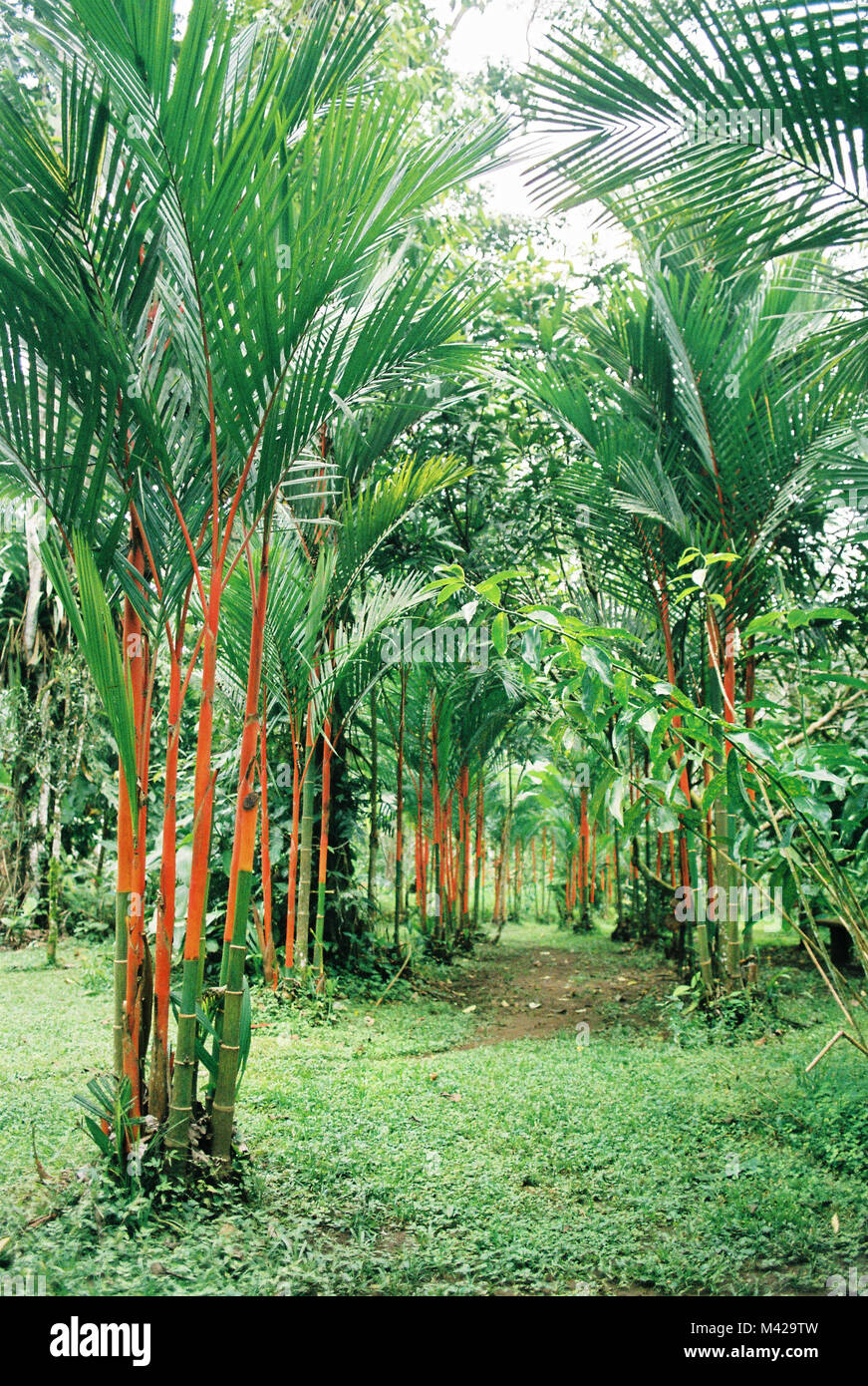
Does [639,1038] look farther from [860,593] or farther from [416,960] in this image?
[860,593]

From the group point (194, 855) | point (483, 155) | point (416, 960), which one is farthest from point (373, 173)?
point (416, 960)

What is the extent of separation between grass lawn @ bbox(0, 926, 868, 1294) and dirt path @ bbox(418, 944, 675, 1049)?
61 cm

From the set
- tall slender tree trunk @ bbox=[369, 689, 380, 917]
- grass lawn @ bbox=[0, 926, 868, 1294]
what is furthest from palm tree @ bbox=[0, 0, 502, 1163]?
tall slender tree trunk @ bbox=[369, 689, 380, 917]

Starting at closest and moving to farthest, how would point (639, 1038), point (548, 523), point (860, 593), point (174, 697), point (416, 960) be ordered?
point (174, 697), point (639, 1038), point (860, 593), point (548, 523), point (416, 960)

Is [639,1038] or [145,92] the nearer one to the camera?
[145,92]

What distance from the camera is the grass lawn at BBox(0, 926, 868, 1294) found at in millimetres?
1751

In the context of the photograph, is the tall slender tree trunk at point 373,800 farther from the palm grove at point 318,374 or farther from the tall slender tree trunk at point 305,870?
the palm grove at point 318,374

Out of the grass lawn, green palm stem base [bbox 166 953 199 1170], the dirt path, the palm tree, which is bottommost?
the dirt path

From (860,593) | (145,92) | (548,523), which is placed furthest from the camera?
(548,523)

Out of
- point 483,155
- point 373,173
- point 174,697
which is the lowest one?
point 174,697

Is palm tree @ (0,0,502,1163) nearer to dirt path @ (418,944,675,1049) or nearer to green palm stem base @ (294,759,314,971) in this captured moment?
green palm stem base @ (294,759,314,971)

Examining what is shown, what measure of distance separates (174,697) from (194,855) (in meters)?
0.35

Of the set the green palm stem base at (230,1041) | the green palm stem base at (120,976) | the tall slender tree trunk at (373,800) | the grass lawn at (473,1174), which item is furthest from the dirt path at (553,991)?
the green palm stem base at (120,976)

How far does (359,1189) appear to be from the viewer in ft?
7.02
